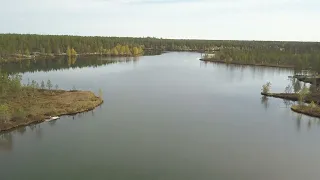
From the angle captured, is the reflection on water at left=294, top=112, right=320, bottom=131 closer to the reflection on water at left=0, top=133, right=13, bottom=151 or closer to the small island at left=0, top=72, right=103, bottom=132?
the small island at left=0, top=72, right=103, bottom=132

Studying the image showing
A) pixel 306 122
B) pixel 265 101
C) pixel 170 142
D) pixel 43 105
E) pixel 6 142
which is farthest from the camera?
pixel 265 101

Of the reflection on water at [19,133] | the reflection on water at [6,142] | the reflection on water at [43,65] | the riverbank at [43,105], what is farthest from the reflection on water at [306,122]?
the reflection on water at [43,65]

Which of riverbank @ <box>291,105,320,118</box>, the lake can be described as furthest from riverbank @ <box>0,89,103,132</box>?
riverbank @ <box>291,105,320,118</box>

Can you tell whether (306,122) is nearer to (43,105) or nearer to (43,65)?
(43,105)

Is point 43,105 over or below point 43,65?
below

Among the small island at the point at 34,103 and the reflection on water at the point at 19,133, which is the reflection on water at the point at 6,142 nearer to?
the reflection on water at the point at 19,133

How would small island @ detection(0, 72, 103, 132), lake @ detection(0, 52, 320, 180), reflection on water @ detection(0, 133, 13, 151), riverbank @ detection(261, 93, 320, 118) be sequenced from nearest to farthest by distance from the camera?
1. lake @ detection(0, 52, 320, 180)
2. reflection on water @ detection(0, 133, 13, 151)
3. small island @ detection(0, 72, 103, 132)
4. riverbank @ detection(261, 93, 320, 118)

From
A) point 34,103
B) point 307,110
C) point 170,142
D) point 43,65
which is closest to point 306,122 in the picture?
point 307,110
